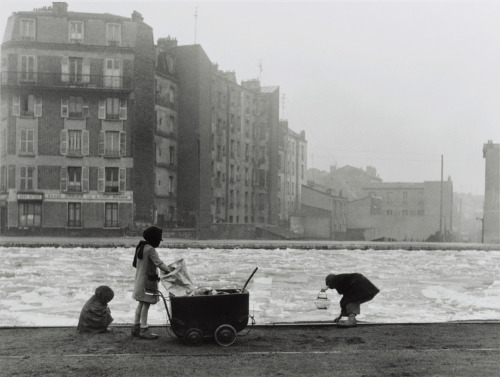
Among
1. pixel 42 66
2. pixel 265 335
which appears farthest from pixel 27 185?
pixel 265 335

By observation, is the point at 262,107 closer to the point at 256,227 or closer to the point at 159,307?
the point at 256,227

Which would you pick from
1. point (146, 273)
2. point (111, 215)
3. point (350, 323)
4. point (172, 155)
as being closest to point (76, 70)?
point (111, 215)

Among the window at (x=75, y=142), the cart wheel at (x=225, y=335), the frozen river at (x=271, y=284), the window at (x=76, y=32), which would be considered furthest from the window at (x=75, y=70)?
the cart wheel at (x=225, y=335)

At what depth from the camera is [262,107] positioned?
75.2 meters

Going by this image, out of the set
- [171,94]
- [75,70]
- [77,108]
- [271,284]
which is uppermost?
[75,70]

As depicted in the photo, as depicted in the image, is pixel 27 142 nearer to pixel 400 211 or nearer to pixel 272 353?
pixel 272 353

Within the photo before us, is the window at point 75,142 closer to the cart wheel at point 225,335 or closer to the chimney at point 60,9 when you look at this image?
the chimney at point 60,9

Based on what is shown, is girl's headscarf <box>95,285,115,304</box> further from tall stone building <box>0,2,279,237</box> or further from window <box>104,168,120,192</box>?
window <box>104,168,120,192</box>

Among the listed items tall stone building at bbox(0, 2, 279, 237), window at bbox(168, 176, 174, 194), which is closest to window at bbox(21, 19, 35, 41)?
tall stone building at bbox(0, 2, 279, 237)

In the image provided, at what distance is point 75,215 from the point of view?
169 ft

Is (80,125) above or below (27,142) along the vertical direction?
above

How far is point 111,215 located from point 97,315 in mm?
43175

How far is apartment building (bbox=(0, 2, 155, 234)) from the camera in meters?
51.0

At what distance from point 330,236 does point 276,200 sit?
7697 mm
